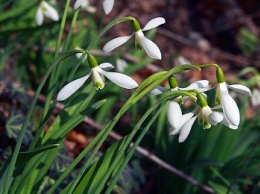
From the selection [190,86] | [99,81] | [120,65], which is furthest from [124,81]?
[120,65]

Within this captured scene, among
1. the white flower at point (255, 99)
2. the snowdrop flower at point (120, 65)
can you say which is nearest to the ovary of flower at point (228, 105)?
the snowdrop flower at point (120, 65)

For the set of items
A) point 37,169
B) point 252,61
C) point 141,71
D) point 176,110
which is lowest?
point 252,61

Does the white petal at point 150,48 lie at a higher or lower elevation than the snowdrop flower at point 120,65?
higher

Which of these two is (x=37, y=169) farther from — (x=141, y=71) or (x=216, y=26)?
(x=216, y=26)

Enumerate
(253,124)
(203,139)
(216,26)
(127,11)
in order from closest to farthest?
(203,139), (253,124), (127,11), (216,26)

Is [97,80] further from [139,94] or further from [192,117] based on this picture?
[192,117]

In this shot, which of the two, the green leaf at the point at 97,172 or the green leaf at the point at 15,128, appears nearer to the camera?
the green leaf at the point at 97,172

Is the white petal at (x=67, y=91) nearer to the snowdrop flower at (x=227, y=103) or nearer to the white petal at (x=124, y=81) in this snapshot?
the white petal at (x=124, y=81)

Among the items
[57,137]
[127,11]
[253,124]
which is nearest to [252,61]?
[127,11]
